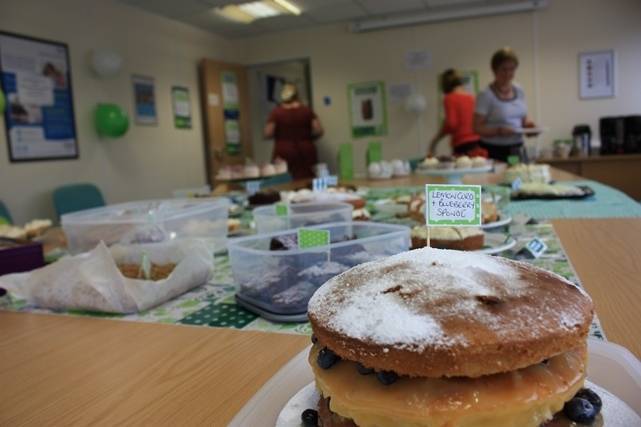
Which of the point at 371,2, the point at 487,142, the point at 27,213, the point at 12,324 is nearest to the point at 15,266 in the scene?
Result: the point at 12,324

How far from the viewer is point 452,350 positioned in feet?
1.50

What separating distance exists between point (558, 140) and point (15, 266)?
6.15 meters

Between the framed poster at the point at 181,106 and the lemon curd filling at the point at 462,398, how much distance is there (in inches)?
248

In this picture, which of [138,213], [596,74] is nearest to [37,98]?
[138,213]

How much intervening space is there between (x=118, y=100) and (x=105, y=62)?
0.52 metres

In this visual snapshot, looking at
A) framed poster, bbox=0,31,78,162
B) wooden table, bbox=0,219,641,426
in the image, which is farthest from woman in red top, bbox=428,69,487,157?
wooden table, bbox=0,219,641,426

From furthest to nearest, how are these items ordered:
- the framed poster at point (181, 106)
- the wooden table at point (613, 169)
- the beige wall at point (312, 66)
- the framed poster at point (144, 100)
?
the framed poster at point (181, 106) < the framed poster at point (144, 100) < the wooden table at point (613, 169) < the beige wall at point (312, 66)

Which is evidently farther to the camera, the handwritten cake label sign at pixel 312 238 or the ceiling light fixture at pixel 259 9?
the ceiling light fixture at pixel 259 9

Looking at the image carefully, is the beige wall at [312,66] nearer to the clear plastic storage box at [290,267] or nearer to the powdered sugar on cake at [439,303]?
the clear plastic storage box at [290,267]

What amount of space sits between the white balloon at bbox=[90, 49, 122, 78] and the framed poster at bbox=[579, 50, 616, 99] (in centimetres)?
516

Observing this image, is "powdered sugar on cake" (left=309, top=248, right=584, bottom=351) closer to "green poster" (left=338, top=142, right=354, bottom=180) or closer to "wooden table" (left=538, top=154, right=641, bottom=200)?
"green poster" (left=338, top=142, right=354, bottom=180)

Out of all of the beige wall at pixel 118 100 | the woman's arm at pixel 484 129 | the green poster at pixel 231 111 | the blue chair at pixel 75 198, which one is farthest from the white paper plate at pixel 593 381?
the green poster at pixel 231 111

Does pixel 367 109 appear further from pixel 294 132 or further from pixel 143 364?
pixel 143 364

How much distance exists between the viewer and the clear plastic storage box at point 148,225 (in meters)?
1.48
